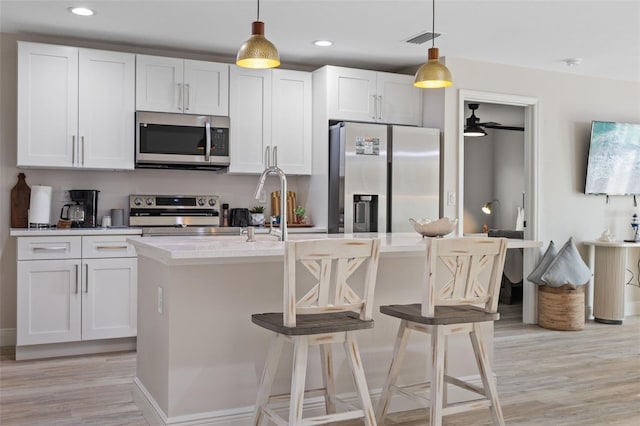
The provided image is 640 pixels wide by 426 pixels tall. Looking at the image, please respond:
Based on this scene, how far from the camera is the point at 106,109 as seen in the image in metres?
4.81

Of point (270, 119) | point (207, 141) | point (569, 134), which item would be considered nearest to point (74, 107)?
point (207, 141)

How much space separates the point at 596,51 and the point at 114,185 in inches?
166

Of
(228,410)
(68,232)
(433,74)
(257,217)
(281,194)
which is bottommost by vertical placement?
(228,410)

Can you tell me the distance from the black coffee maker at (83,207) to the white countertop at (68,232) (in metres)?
0.31

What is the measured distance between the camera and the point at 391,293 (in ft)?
10.9

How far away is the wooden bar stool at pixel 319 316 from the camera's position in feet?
7.90

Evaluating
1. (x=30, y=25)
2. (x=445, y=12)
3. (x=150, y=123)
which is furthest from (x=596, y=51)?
(x=30, y=25)

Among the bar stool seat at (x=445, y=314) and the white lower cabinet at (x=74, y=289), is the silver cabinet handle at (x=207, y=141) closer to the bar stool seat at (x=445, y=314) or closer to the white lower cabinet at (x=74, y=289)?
the white lower cabinet at (x=74, y=289)

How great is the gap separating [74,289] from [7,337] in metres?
0.80

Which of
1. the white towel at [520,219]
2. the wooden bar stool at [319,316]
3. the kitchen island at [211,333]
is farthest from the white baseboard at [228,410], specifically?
the white towel at [520,219]

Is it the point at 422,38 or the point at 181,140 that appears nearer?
the point at 422,38

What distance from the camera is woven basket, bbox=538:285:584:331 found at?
5.63 meters

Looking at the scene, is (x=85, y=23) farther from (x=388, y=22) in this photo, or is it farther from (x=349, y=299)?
(x=349, y=299)

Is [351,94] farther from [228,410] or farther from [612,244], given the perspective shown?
[228,410]
